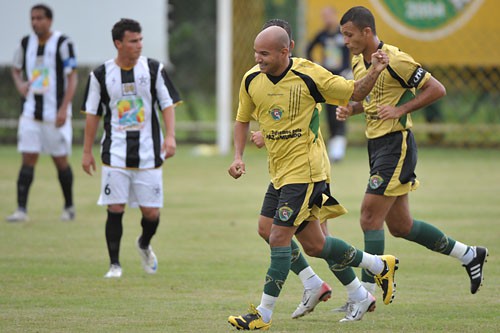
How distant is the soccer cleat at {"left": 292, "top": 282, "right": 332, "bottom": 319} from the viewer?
6625 mm

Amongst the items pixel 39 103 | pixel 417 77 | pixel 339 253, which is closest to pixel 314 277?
pixel 339 253

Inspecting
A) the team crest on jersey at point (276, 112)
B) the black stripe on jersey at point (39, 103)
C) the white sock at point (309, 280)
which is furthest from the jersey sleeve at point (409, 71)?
the black stripe on jersey at point (39, 103)

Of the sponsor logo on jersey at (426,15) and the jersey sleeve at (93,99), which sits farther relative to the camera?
the sponsor logo on jersey at (426,15)

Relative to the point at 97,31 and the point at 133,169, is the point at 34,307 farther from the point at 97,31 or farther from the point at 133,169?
the point at 97,31

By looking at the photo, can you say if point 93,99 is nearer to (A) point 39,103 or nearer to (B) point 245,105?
(B) point 245,105

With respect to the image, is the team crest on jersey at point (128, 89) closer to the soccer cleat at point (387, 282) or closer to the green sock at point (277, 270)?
the green sock at point (277, 270)

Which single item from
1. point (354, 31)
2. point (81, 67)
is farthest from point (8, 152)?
point (354, 31)

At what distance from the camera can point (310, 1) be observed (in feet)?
62.3

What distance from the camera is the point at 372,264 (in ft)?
21.3

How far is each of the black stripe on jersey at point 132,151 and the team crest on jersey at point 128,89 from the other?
0.31m

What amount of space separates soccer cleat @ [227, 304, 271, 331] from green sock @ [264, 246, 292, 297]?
0.16m

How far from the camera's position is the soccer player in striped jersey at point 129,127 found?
805 cm

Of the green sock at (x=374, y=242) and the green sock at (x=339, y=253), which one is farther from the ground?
the green sock at (x=339, y=253)

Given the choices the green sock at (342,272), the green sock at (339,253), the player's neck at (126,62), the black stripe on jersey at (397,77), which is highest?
the black stripe on jersey at (397,77)
